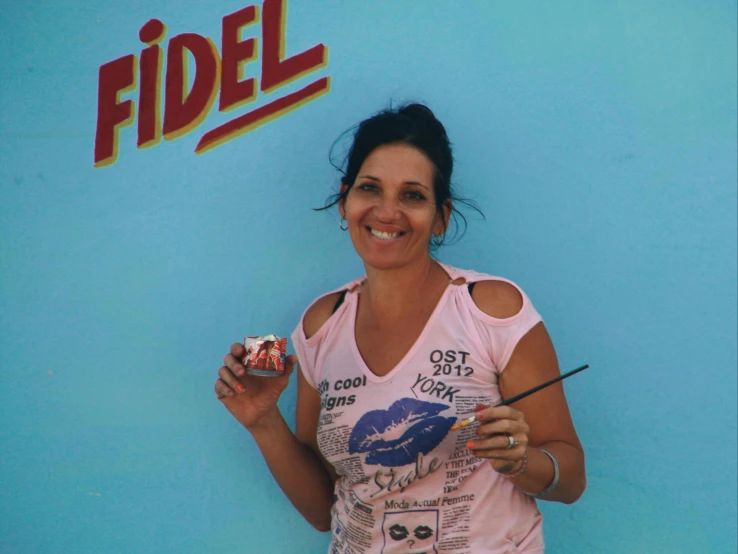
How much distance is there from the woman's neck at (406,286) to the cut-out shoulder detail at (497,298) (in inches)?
4.2

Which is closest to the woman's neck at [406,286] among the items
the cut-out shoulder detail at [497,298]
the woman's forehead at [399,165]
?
the cut-out shoulder detail at [497,298]

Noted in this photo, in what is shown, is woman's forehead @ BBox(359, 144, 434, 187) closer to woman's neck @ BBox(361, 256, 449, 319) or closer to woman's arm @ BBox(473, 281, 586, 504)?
woman's neck @ BBox(361, 256, 449, 319)

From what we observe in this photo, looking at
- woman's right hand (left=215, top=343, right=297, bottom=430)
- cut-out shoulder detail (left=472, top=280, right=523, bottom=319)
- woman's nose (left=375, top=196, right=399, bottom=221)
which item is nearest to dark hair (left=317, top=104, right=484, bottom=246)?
woman's nose (left=375, top=196, right=399, bottom=221)

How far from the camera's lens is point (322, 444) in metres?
2.04

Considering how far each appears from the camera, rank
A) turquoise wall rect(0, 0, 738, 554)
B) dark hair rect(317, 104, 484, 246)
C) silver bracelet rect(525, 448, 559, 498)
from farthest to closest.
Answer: turquoise wall rect(0, 0, 738, 554) → dark hair rect(317, 104, 484, 246) → silver bracelet rect(525, 448, 559, 498)

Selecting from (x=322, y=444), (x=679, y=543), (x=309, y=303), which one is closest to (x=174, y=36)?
(x=309, y=303)

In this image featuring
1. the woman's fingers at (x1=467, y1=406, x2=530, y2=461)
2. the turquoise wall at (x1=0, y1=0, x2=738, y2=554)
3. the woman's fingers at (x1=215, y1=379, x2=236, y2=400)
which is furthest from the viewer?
the turquoise wall at (x1=0, y1=0, x2=738, y2=554)

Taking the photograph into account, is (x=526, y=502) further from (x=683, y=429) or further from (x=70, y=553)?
(x=70, y=553)

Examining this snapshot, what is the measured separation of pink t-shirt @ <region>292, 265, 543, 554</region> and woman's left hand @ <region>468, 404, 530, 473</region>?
0.95 ft

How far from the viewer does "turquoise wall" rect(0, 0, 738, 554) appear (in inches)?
90.7

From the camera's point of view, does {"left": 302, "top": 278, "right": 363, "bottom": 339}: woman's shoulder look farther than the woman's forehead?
Yes

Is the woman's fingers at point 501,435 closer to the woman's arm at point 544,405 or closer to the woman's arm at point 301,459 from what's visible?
the woman's arm at point 544,405

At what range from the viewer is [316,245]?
2402mm

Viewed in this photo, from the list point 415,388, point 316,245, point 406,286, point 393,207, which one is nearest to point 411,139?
point 393,207
